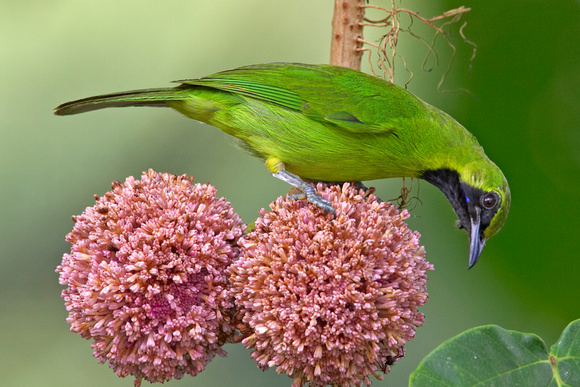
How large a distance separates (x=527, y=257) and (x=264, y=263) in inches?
73.0

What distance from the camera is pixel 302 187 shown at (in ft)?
7.47

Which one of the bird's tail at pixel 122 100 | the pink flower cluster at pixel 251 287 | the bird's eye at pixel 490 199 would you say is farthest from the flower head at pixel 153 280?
the bird's eye at pixel 490 199

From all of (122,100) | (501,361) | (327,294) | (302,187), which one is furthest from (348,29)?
(501,361)

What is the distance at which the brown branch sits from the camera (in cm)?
242

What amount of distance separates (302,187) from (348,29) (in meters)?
0.62

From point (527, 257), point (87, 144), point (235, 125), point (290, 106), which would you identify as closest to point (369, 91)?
point (290, 106)

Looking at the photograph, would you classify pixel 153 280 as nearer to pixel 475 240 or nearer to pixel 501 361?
pixel 501 361

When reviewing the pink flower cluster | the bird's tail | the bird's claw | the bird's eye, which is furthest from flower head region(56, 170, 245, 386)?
the bird's eye

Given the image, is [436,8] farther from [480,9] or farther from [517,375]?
[517,375]

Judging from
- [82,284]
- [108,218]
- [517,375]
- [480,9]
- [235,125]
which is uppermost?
[480,9]

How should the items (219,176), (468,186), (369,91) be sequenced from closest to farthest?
(468,186) → (369,91) → (219,176)

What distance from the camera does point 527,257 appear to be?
3258 millimetres

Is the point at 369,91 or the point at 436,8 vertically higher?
the point at 436,8

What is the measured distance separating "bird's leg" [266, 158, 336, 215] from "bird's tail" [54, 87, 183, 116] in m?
0.48
